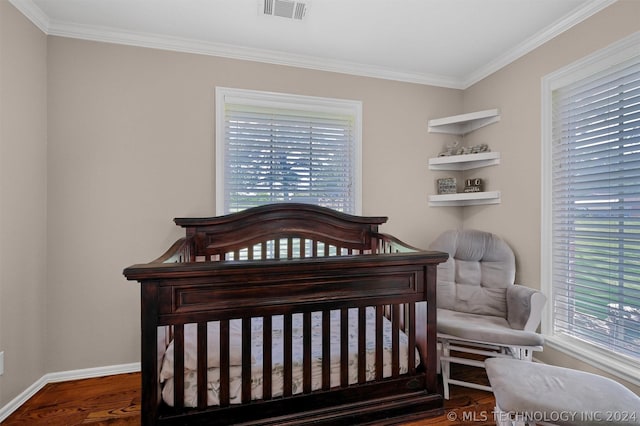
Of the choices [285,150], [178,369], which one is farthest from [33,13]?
[178,369]

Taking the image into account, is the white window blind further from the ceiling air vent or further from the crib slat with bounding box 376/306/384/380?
the ceiling air vent

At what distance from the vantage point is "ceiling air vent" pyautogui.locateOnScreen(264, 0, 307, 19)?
1817 millimetres

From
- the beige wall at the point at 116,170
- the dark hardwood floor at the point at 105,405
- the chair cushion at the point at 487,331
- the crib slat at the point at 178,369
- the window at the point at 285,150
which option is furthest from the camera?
the window at the point at 285,150

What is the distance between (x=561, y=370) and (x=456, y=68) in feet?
7.79

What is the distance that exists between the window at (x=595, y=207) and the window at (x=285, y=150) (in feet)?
4.68

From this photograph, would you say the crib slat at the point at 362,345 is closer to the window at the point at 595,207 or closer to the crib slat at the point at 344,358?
the crib slat at the point at 344,358

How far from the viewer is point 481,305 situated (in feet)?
7.27

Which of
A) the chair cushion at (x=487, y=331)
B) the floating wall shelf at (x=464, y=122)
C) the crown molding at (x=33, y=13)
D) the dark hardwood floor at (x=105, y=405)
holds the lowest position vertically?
the dark hardwood floor at (x=105, y=405)

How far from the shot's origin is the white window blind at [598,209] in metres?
1.70

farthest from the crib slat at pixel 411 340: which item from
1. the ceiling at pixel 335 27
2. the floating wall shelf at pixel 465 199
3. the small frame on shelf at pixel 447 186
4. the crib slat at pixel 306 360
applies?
the ceiling at pixel 335 27

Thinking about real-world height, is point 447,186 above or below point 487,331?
above

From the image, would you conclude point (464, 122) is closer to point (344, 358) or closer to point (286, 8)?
point (286, 8)

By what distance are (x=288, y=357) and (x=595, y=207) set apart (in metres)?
2.04

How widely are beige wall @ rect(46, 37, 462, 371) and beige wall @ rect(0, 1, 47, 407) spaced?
0.25 feet
